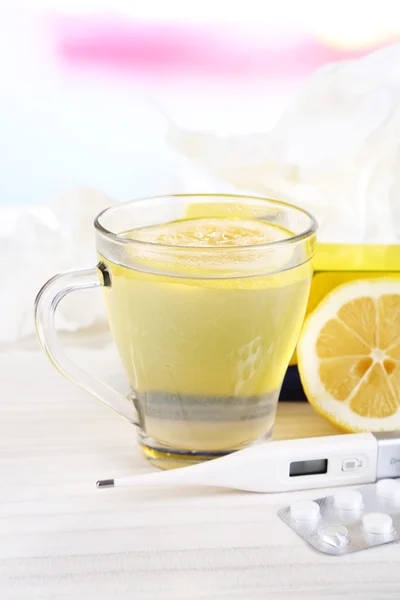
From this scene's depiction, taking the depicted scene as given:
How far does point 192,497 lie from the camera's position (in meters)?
0.80

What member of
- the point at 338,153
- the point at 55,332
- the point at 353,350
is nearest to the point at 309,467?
the point at 353,350

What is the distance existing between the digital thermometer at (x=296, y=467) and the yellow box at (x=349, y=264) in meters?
0.20

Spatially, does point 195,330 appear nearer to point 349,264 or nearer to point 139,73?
point 349,264

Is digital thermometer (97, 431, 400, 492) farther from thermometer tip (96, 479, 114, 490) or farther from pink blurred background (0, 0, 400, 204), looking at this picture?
pink blurred background (0, 0, 400, 204)

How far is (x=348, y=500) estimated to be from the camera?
2.49 ft

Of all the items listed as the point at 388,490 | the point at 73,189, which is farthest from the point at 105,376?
the point at 388,490

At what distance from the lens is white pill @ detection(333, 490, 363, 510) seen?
2.48 ft

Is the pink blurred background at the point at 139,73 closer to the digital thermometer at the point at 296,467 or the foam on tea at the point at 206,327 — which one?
the foam on tea at the point at 206,327

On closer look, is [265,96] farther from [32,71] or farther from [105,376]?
[105,376]

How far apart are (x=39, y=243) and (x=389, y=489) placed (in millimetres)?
744

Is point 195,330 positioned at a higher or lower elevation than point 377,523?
higher

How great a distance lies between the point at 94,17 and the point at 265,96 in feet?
0.91

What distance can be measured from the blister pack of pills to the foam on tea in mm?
116

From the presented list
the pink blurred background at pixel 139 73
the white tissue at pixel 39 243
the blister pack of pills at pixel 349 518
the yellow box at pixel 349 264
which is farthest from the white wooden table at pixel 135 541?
the pink blurred background at pixel 139 73
